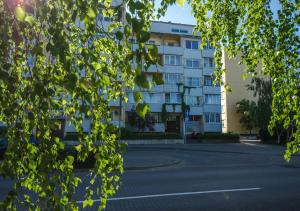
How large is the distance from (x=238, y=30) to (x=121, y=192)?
260 inches

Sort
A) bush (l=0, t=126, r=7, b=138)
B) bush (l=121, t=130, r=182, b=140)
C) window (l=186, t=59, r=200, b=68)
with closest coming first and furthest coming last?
bush (l=0, t=126, r=7, b=138), bush (l=121, t=130, r=182, b=140), window (l=186, t=59, r=200, b=68)

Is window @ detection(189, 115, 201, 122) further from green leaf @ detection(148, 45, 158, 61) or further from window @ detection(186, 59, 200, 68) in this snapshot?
green leaf @ detection(148, 45, 158, 61)

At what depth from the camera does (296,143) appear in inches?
174

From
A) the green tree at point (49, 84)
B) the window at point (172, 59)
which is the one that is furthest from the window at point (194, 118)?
the green tree at point (49, 84)

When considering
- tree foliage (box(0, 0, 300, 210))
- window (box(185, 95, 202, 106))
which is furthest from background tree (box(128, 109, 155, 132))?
tree foliage (box(0, 0, 300, 210))

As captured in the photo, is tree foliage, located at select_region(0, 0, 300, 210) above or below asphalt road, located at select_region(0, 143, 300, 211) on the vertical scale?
above

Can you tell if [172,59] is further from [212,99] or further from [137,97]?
[137,97]

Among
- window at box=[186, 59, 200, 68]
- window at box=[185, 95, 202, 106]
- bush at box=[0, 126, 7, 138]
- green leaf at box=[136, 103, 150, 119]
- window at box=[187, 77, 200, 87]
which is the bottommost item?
bush at box=[0, 126, 7, 138]

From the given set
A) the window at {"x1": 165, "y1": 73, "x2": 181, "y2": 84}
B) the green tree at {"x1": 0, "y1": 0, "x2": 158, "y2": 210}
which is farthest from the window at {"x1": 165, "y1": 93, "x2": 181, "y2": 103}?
the green tree at {"x1": 0, "y1": 0, "x2": 158, "y2": 210}

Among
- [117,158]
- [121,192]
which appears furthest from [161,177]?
[117,158]

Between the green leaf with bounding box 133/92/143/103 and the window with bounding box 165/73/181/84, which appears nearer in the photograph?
the green leaf with bounding box 133/92/143/103

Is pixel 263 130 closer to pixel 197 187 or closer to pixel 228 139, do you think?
pixel 228 139

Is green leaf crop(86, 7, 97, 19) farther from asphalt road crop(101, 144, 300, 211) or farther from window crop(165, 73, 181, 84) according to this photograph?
window crop(165, 73, 181, 84)

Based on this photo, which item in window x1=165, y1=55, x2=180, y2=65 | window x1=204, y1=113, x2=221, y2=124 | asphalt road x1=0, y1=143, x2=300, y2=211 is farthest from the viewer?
window x1=204, y1=113, x2=221, y2=124
